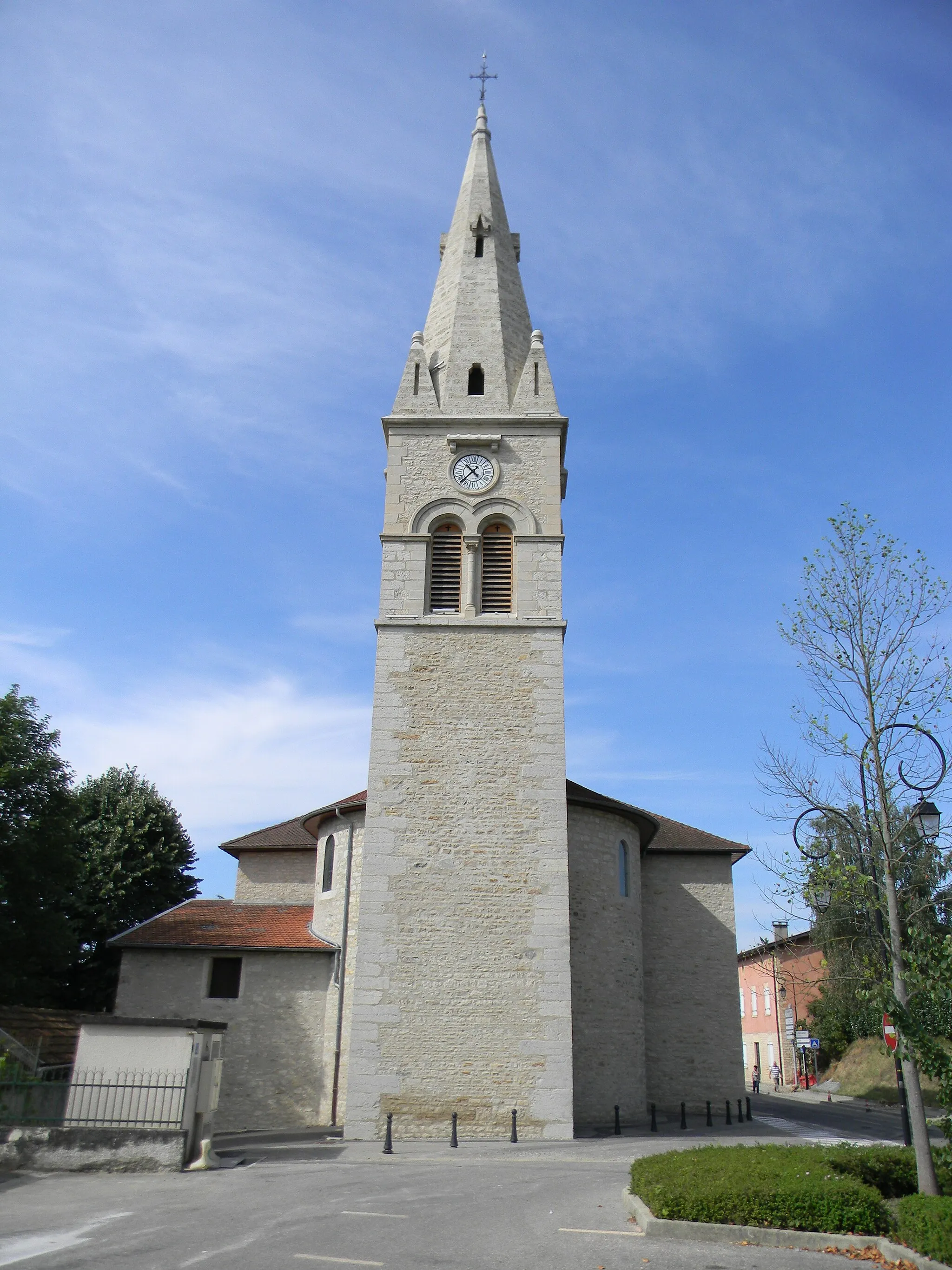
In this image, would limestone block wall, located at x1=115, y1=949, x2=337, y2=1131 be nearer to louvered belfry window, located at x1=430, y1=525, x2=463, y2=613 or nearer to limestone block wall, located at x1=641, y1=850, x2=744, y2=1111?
limestone block wall, located at x1=641, y1=850, x2=744, y2=1111

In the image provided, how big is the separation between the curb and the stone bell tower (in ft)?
28.1

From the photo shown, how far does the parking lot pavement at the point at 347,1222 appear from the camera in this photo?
8.23 m

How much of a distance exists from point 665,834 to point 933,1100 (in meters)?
13.0

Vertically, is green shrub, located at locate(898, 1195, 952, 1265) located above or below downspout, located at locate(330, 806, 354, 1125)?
below

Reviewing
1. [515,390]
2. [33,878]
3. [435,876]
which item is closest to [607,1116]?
[435,876]

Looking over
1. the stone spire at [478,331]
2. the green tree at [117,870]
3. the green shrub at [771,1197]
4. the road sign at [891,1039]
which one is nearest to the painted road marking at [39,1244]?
the green shrub at [771,1197]

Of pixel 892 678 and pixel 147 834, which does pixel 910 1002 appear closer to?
pixel 892 678

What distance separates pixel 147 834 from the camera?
31781 millimetres

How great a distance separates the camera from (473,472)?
2244 centimetres

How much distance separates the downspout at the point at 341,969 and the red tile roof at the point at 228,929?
0.41m

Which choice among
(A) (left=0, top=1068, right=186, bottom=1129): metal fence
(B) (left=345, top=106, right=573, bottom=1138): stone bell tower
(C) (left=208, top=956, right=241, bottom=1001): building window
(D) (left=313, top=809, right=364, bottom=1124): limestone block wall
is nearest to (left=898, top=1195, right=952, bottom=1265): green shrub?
(A) (left=0, top=1068, right=186, bottom=1129): metal fence

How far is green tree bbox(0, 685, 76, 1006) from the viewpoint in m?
23.6

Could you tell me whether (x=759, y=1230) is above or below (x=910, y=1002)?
below

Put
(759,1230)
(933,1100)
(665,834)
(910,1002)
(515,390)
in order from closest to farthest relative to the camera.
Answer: (759,1230), (910,1002), (515,390), (665,834), (933,1100)
